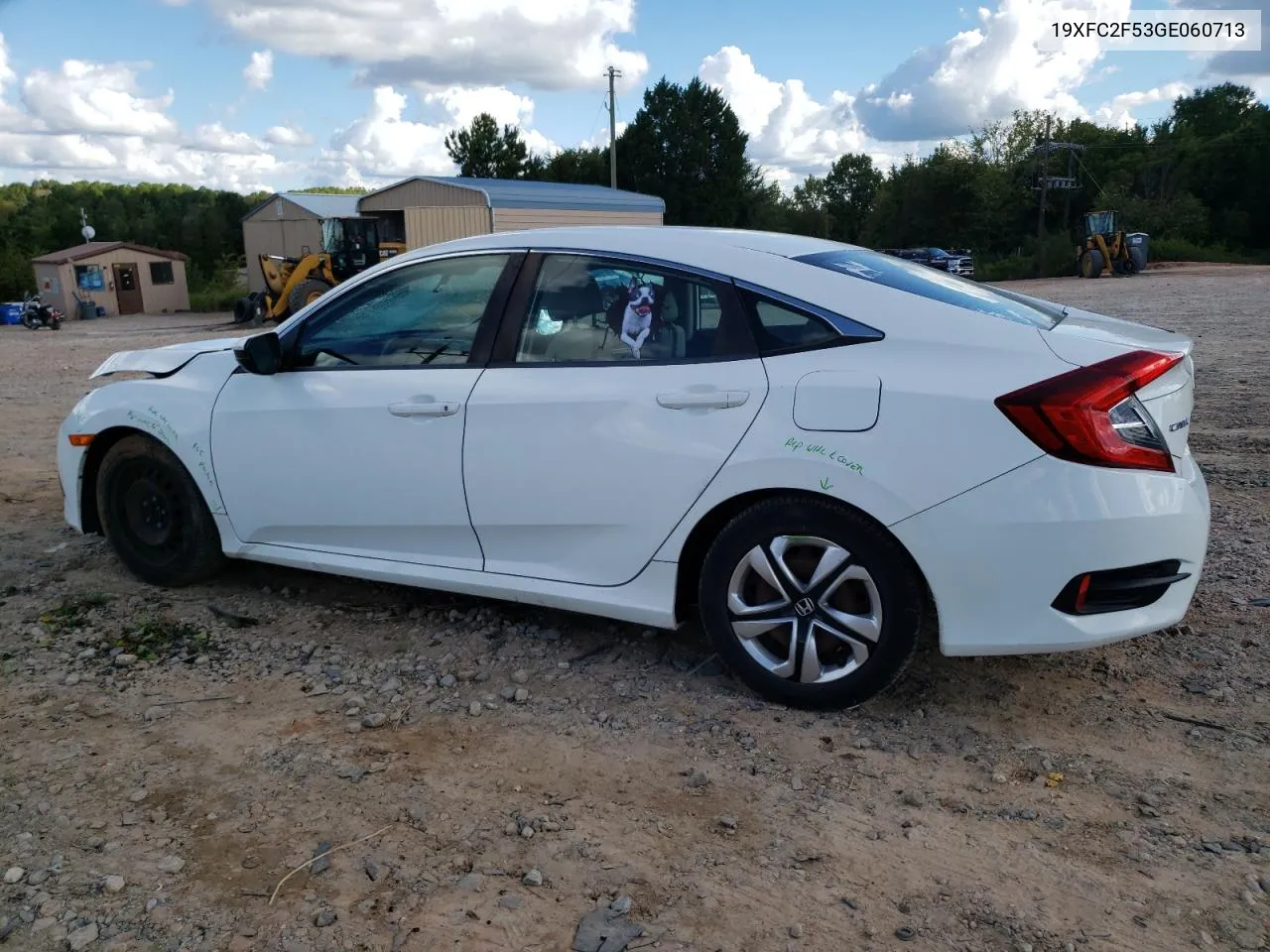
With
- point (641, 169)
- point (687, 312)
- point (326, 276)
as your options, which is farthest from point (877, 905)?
point (641, 169)

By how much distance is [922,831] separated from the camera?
2.85 metres

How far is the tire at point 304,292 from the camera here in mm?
25047

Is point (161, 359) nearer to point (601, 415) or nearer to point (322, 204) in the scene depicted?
point (601, 415)

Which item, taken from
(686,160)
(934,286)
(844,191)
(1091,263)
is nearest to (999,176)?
(686,160)

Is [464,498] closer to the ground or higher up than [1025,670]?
higher up

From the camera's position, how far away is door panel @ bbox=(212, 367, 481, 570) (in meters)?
3.90

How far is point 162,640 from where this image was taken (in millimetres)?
4266

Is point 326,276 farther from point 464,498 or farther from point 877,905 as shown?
point 877,905

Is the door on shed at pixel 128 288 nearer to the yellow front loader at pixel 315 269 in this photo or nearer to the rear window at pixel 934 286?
the yellow front loader at pixel 315 269

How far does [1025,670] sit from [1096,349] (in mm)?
1249

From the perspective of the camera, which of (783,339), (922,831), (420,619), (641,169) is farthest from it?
(641,169)

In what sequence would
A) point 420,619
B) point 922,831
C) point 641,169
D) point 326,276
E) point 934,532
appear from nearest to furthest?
point 922,831 → point 934,532 → point 420,619 → point 326,276 → point 641,169

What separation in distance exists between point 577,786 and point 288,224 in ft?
137

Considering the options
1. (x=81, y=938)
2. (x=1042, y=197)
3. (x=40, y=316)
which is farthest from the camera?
(x=1042, y=197)
